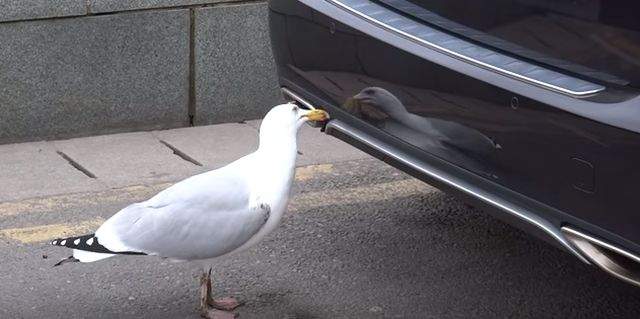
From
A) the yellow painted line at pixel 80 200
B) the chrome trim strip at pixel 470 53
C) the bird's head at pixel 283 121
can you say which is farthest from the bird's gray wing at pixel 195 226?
the yellow painted line at pixel 80 200

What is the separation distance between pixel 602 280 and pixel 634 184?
4.42 ft

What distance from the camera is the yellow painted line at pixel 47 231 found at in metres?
4.36

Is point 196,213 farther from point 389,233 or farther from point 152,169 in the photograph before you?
point 152,169

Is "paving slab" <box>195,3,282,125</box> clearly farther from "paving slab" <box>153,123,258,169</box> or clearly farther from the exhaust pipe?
the exhaust pipe

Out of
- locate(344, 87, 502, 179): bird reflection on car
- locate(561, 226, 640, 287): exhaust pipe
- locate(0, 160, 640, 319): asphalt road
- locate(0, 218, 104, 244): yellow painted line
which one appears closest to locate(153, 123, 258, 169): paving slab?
locate(0, 160, 640, 319): asphalt road

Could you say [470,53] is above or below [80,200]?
above

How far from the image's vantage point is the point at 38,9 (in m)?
5.43

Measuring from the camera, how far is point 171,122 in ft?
19.0

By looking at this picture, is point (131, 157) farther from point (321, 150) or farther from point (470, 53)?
point (470, 53)

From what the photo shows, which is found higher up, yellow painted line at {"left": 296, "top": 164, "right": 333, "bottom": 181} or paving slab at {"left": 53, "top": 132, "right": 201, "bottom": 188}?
yellow painted line at {"left": 296, "top": 164, "right": 333, "bottom": 181}

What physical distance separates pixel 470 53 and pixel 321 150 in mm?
2176

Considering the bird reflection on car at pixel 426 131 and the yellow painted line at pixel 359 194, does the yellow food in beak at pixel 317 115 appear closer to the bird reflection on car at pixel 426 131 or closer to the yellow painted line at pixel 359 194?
the bird reflection on car at pixel 426 131

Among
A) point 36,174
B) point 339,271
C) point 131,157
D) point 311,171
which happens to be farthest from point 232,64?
point 339,271

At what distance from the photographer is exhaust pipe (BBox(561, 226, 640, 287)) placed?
3.01m
